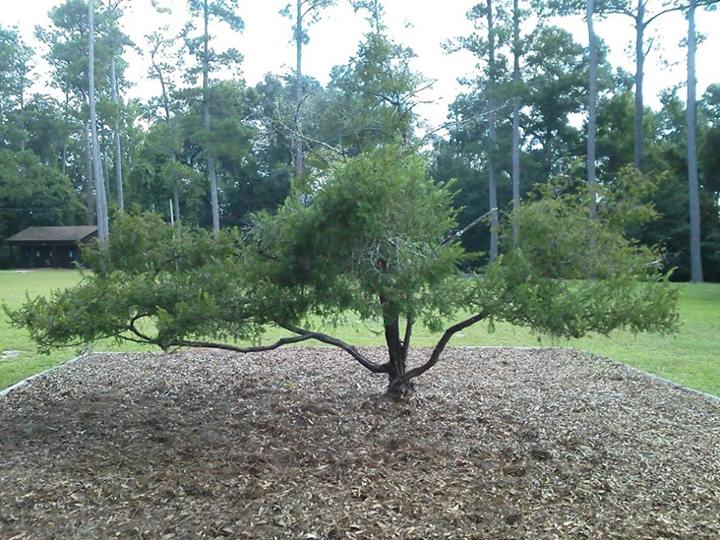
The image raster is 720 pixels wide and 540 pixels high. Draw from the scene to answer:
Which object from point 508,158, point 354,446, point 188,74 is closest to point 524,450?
point 354,446

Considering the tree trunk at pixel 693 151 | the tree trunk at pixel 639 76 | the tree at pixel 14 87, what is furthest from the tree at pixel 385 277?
the tree at pixel 14 87

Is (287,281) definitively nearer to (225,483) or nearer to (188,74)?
(225,483)

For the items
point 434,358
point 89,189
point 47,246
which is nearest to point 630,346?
point 434,358

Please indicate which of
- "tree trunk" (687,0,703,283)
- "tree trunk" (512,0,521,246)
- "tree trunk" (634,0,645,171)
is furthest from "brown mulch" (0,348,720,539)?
"tree trunk" (634,0,645,171)

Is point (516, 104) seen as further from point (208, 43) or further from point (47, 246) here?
point (47, 246)

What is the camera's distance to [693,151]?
731 inches

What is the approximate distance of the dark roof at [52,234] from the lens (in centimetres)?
3362

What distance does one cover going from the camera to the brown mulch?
3039 millimetres

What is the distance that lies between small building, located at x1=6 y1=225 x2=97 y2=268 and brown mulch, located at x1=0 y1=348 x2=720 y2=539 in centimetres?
3104

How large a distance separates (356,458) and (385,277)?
1183 millimetres

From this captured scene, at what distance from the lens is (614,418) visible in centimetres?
480

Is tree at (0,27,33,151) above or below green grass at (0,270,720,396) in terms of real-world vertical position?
above

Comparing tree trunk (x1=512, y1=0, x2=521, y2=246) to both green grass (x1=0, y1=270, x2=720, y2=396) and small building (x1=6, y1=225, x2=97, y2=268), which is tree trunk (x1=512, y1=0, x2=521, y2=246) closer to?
green grass (x1=0, y1=270, x2=720, y2=396)

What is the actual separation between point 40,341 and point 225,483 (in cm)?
184
